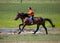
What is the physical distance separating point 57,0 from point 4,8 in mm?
12834

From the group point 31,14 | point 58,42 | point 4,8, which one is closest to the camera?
point 58,42

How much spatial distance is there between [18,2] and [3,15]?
560 inches

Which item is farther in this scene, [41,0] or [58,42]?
[41,0]

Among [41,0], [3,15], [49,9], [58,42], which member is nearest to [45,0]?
[41,0]

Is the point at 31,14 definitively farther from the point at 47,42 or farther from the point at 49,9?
the point at 49,9

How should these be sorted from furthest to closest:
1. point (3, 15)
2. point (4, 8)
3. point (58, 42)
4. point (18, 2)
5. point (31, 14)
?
point (18, 2) → point (4, 8) → point (3, 15) → point (31, 14) → point (58, 42)

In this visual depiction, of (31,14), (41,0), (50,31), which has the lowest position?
(41,0)

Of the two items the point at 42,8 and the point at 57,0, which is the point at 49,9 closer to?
the point at 42,8

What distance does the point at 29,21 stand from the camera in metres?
23.0

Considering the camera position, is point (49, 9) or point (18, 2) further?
point (18, 2)

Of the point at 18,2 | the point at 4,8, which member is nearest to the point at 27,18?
the point at 4,8

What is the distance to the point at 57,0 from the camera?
5625cm

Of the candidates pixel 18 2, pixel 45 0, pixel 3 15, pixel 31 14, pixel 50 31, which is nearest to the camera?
pixel 31 14

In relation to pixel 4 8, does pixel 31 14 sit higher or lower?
higher
